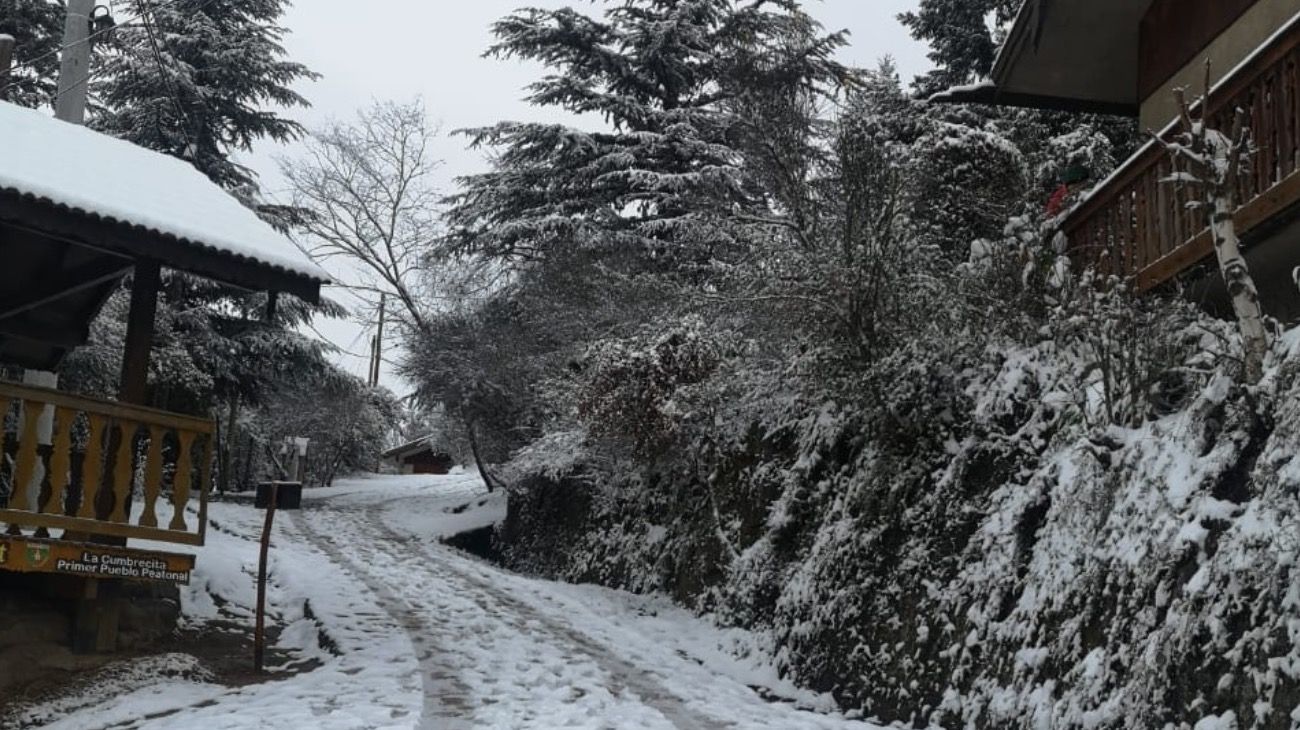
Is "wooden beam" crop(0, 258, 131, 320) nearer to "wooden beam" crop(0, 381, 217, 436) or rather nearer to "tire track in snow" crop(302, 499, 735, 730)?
"wooden beam" crop(0, 381, 217, 436)

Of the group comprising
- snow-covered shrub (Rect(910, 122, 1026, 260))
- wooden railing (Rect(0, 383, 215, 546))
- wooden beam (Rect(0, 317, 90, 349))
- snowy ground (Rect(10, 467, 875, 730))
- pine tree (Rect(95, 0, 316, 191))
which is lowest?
snowy ground (Rect(10, 467, 875, 730))

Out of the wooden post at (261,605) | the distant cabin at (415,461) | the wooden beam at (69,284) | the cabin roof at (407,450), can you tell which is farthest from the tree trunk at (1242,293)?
the distant cabin at (415,461)

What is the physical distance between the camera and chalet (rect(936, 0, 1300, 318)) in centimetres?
646

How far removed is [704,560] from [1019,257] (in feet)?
19.7

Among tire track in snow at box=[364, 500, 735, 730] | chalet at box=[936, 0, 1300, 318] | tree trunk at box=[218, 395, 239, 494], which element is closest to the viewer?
chalet at box=[936, 0, 1300, 318]

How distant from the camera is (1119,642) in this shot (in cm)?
535

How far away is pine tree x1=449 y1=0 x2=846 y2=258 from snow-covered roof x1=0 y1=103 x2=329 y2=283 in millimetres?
10654

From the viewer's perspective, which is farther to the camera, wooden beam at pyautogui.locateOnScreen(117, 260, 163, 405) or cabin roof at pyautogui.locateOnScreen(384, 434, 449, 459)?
cabin roof at pyautogui.locateOnScreen(384, 434, 449, 459)

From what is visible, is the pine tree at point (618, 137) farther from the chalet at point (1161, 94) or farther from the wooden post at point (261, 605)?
the wooden post at point (261, 605)

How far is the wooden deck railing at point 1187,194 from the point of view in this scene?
247 inches

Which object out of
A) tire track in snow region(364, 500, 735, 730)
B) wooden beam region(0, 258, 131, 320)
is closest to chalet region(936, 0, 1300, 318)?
tire track in snow region(364, 500, 735, 730)

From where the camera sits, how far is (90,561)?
756 cm

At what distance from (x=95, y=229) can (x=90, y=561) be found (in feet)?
7.95

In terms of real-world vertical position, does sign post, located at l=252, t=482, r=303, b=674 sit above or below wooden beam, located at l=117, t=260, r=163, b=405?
below
